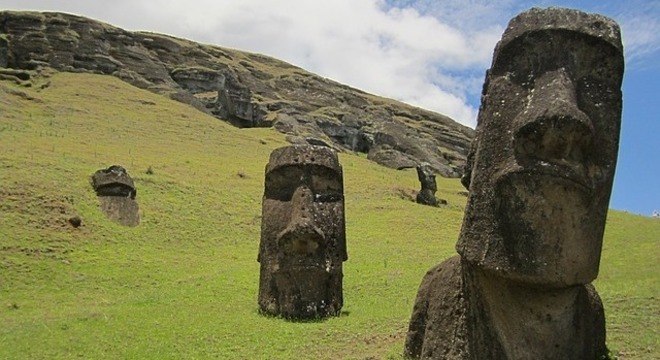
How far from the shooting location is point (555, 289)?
18.2 ft

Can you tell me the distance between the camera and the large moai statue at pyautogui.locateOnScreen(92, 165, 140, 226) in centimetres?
2483

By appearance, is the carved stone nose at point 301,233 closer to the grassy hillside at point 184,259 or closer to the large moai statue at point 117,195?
the grassy hillside at point 184,259

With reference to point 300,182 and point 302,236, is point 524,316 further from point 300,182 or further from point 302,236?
point 300,182

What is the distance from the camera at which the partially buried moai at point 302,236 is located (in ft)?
44.0

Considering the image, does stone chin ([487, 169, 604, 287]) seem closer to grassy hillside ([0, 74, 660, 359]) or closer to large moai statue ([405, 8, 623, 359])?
large moai statue ([405, 8, 623, 359])

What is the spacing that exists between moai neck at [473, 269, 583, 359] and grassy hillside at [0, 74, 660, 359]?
11.1 ft

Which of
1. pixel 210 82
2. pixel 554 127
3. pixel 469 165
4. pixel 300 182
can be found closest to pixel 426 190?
pixel 300 182

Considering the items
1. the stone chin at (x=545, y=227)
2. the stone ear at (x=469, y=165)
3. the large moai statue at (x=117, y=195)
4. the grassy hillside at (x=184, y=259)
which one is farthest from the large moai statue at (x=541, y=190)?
the large moai statue at (x=117, y=195)

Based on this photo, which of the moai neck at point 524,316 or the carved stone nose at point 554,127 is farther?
the moai neck at point 524,316

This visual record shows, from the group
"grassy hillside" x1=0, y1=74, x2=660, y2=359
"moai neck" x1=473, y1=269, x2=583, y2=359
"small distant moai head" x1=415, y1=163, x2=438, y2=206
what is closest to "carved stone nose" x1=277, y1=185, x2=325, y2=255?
"grassy hillside" x1=0, y1=74, x2=660, y2=359

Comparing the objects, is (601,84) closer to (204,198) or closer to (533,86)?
(533,86)

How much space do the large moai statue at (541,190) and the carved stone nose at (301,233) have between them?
285 inches

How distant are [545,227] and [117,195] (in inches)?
886

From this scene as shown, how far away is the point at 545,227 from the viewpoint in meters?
5.35
